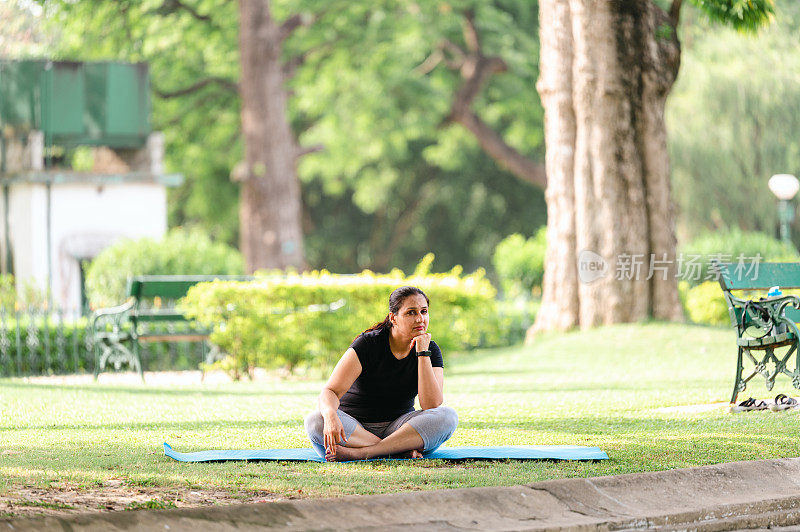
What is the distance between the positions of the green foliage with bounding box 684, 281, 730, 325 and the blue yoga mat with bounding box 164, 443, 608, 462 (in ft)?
47.4

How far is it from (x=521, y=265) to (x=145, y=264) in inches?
297

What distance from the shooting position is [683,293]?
22.0 m

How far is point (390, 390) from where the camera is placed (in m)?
7.39

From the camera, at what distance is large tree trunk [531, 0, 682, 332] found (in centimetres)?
1656

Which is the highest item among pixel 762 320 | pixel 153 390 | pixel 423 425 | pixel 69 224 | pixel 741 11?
pixel 741 11

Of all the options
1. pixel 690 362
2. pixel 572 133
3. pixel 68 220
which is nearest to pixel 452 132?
pixel 68 220

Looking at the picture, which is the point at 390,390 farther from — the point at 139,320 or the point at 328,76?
the point at 328,76

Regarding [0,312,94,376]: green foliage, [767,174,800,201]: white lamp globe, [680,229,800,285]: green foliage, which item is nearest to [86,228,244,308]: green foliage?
[0,312,94,376]: green foliage

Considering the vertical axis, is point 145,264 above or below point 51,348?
above

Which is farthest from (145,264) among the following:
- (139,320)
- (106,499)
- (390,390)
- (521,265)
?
(106,499)

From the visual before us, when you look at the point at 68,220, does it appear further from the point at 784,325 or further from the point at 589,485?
the point at 589,485

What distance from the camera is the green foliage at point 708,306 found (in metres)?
21.2

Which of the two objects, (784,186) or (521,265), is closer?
(521,265)

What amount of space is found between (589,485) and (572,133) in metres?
11.4
